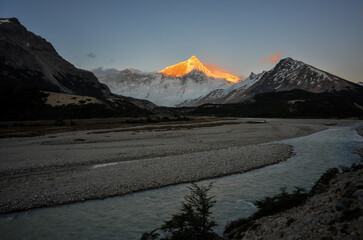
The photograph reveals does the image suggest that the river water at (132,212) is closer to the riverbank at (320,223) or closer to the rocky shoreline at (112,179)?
the rocky shoreline at (112,179)

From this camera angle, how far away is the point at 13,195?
16156 millimetres

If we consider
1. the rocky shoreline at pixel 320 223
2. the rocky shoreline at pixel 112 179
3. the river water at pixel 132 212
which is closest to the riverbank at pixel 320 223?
the rocky shoreline at pixel 320 223

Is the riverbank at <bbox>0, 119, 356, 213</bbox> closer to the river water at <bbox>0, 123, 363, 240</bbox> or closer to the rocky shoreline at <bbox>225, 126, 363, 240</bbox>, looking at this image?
the river water at <bbox>0, 123, 363, 240</bbox>

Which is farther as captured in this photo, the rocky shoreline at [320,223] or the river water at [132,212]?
the river water at [132,212]

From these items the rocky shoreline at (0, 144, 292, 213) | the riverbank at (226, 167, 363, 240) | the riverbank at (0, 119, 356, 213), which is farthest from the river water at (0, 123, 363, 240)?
the riverbank at (226, 167, 363, 240)

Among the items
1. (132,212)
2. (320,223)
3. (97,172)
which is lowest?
(132,212)

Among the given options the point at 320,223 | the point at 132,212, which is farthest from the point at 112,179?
the point at 320,223

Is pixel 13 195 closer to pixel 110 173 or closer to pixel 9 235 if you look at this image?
pixel 9 235

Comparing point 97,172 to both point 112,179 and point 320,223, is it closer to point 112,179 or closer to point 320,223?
point 112,179

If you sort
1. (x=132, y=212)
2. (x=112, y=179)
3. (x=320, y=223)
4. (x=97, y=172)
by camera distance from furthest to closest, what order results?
1. (x=97, y=172)
2. (x=112, y=179)
3. (x=132, y=212)
4. (x=320, y=223)

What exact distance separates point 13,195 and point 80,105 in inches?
4437

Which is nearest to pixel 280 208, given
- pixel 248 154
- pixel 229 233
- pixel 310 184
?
pixel 229 233

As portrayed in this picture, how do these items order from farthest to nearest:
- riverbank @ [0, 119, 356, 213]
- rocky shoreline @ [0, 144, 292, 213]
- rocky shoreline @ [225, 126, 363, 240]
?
riverbank @ [0, 119, 356, 213], rocky shoreline @ [0, 144, 292, 213], rocky shoreline @ [225, 126, 363, 240]

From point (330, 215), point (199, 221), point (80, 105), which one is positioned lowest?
point (199, 221)
